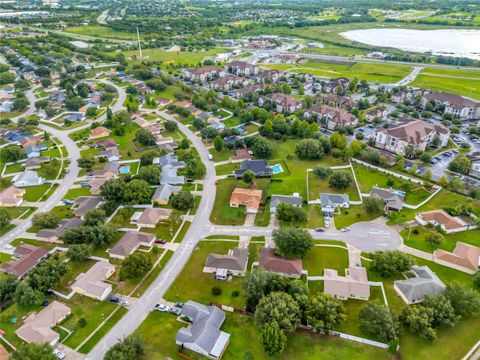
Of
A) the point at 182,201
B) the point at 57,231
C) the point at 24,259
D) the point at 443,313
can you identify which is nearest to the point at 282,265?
the point at 443,313

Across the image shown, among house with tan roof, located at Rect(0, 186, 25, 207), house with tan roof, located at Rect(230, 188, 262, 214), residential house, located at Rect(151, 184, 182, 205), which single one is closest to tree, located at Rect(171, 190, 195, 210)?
residential house, located at Rect(151, 184, 182, 205)

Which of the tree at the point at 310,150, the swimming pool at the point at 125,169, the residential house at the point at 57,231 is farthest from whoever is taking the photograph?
the tree at the point at 310,150

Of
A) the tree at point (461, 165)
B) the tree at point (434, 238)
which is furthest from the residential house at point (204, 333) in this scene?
the tree at point (461, 165)

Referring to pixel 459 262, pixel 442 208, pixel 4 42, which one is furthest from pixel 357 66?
pixel 4 42

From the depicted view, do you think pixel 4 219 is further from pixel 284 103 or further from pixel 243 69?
pixel 243 69

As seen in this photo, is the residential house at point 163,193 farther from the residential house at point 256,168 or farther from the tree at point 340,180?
the tree at point 340,180

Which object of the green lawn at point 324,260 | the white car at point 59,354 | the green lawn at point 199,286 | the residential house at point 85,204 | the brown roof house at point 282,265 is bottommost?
the green lawn at point 199,286
